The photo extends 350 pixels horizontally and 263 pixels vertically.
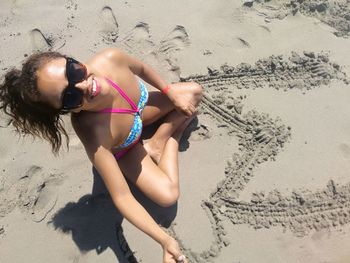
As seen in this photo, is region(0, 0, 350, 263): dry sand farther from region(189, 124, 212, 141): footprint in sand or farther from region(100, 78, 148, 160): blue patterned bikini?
region(100, 78, 148, 160): blue patterned bikini

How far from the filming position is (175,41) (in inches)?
146

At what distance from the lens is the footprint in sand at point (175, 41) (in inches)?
144

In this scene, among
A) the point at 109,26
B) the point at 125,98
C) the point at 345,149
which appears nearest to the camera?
the point at 125,98

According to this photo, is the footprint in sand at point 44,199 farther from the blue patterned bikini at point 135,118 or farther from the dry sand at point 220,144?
the blue patterned bikini at point 135,118

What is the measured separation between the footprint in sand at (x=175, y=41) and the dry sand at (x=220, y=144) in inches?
0.5

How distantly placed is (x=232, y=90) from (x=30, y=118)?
175cm

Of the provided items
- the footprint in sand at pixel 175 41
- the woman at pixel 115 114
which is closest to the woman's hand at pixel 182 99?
the woman at pixel 115 114

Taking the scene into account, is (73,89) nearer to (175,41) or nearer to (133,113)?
(133,113)

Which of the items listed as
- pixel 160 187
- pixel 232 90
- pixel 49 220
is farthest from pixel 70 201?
pixel 232 90

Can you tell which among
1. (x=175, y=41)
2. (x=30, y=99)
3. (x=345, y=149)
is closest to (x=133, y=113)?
(x=30, y=99)

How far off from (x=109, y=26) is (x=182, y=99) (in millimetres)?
1280

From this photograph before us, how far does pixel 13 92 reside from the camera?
219cm

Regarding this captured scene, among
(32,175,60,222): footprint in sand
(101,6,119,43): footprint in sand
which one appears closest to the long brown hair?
(32,175,60,222): footprint in sand

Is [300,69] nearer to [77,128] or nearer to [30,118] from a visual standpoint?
[77,128]
